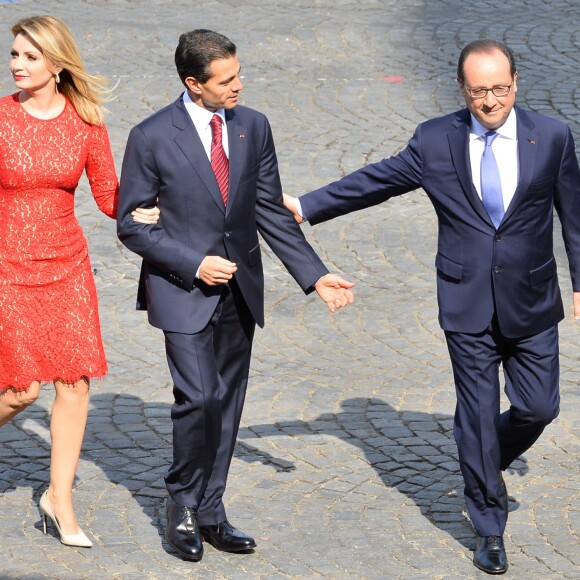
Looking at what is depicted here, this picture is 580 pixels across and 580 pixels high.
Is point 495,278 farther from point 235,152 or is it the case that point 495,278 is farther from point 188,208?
point 188,208

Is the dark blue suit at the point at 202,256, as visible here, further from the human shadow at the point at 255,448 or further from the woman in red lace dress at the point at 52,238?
the human shadow at the point at 255,448

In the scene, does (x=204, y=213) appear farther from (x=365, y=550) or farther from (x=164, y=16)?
(x=164, y=16)

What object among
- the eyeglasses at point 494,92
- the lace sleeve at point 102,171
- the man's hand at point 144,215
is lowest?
the man's hand at point 144,215

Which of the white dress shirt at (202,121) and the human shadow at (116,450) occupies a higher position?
the white dress shirt at (202,121)

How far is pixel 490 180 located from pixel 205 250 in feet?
3.85

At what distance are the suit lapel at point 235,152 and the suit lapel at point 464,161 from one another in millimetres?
832

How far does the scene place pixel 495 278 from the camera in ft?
19.0

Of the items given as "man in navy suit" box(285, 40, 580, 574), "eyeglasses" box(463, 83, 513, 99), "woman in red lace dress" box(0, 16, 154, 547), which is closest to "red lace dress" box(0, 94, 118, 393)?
"woman in red lace dress" box(0, 16, 154, 547)

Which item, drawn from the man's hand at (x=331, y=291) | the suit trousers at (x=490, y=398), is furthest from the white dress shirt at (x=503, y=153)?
the man's hand at (x=331, y=291)

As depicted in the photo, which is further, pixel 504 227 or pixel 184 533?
pixel 184 533

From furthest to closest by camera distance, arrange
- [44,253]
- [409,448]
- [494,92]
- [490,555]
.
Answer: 1. [409,448]
2. [44,253]
3. [490,555]
4. [494,92]

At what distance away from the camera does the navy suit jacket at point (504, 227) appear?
571cm

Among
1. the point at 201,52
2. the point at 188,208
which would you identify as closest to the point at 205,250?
the point at 188,208

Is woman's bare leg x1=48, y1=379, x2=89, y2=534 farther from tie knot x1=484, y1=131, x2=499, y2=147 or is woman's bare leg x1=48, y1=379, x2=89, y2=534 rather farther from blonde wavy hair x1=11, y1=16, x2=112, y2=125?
tie knot x1=484, y1=131, x2=499, y2=147
